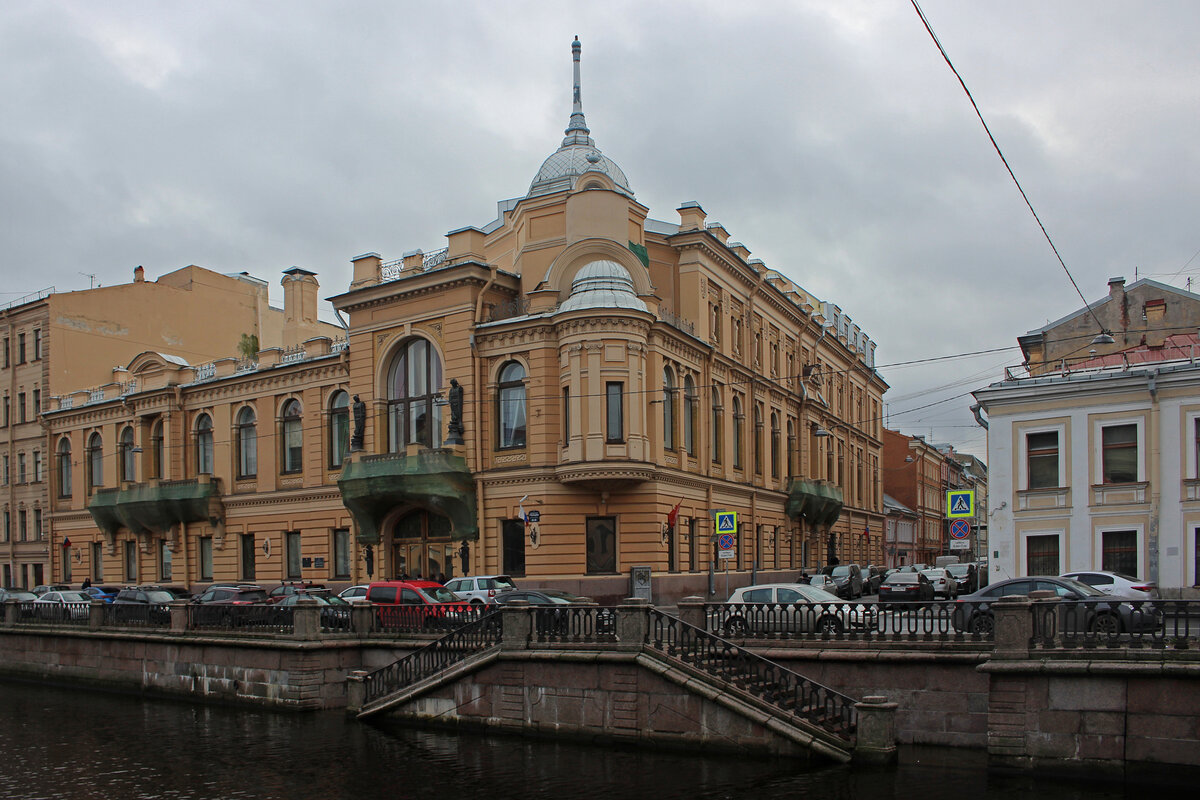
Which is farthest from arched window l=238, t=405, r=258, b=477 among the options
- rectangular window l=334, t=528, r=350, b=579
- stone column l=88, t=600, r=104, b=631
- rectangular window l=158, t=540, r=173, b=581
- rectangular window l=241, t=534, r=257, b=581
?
stone column l=88, t=600, r=104, b=631

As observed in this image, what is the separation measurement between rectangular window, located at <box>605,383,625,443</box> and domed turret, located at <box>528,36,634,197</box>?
1182cm

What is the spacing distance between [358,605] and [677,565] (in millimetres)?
15311

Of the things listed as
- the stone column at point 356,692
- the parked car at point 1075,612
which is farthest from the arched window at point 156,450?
the parked car at point 1075,612

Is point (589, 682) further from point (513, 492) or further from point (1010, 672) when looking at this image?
point (513, 492)

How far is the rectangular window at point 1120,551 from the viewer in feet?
98.7

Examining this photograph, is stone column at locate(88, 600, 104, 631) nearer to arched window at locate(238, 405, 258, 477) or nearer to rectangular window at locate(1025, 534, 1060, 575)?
arched window at locate(238, 405, 258, 477)

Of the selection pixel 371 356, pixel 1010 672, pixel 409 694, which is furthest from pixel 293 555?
pixel 1010 672

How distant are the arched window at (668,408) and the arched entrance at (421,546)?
8192 millimetres

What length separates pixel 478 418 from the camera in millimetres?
36406

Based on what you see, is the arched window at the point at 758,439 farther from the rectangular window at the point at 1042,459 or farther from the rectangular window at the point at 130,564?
the rectangular window at the point at 130,564

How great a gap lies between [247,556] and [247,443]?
477cm

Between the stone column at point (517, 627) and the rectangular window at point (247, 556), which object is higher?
the stone column at point (517, 627)

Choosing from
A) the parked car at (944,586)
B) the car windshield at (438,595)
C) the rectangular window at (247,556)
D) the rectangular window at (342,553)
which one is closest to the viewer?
the car windshield at (438,595)

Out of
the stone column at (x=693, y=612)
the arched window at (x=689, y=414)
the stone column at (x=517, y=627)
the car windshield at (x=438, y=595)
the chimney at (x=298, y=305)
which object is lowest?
the car windshield at (x=438, y=595)
